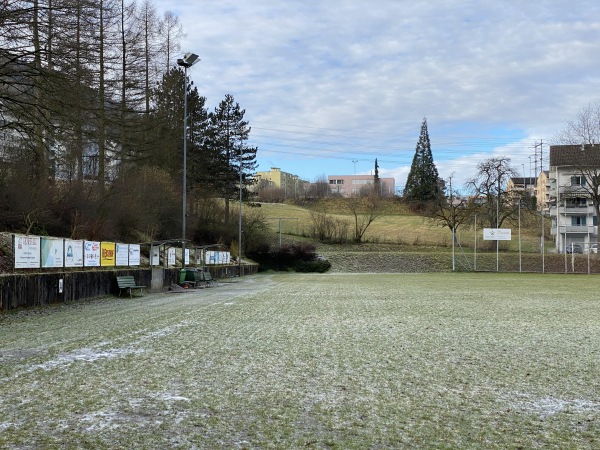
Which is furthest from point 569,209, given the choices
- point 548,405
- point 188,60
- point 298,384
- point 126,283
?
point 298,384

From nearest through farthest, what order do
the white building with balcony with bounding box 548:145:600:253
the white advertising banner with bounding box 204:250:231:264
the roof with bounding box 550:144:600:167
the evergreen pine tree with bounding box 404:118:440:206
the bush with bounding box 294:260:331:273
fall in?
1. the white advertising banner with bounding box 204:250:231:264
2. the roof with bounding box 550:144:600:167
3. the bush with bounding box 294:260:331:273
4. the white building with balcony with bounding box 548:145:600:253
5. the evergreen pine tree with bounding box 404:118:440:206

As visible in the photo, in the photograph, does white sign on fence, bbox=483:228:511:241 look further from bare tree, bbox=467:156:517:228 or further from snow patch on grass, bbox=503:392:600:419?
snow patch on grass, bbox=503:392:600:419

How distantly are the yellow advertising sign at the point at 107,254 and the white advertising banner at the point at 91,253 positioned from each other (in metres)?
0.34

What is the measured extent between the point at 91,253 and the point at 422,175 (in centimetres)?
9780

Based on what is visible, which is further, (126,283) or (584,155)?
(584,155)

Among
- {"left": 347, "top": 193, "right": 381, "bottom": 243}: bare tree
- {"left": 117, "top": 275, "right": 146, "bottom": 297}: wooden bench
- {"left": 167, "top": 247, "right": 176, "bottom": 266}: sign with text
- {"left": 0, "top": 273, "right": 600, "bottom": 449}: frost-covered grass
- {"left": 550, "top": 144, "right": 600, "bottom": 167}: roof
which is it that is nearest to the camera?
{"left": 0, "top": 273, "right": 600, "bottom": 449}: frost-covered grass

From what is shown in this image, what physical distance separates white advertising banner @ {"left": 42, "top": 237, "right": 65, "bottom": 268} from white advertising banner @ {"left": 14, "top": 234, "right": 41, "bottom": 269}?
0.30 metres

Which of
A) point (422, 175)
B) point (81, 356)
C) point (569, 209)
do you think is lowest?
point (81, 356)

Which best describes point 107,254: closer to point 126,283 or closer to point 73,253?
point 126,283

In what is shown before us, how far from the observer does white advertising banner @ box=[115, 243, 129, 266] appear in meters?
22.6

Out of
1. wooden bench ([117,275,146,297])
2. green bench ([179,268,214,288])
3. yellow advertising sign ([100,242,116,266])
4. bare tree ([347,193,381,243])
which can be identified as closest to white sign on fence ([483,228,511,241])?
bare tree ([347,193,381,243])

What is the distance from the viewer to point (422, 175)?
112250mm

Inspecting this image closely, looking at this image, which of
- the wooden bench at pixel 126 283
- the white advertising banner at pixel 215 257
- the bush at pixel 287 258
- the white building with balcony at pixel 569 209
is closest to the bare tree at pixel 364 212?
the bush at pixel 287 258

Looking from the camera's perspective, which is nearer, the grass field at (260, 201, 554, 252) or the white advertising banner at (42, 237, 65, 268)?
the white advertising banner at (42, 237, 65, 268)
